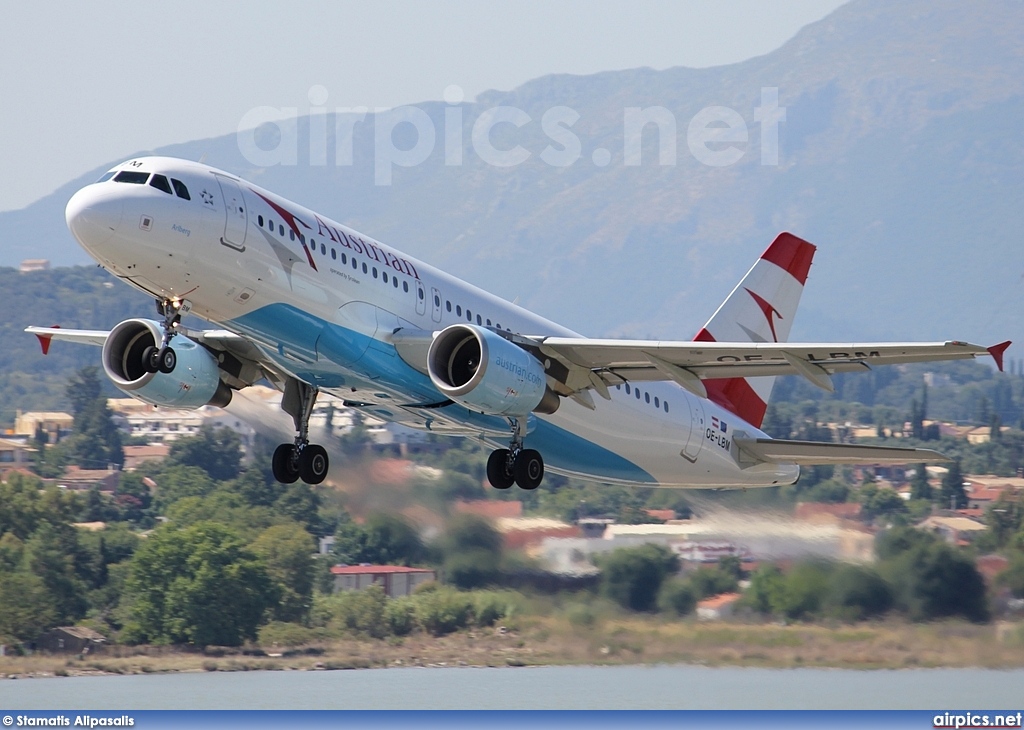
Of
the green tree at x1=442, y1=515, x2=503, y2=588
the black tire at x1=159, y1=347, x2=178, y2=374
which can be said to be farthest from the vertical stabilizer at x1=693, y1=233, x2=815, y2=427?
the black tire at x1=159, y1=347, x2=178, y2=374

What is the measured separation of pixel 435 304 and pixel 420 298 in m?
0.41

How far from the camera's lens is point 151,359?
26.1 m

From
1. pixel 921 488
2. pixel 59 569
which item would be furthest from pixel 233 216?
pixel 921 488

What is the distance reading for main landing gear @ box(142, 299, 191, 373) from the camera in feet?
82.0

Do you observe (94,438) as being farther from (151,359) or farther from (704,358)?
(704,358)

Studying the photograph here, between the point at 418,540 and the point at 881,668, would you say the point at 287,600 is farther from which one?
the point at 881,668

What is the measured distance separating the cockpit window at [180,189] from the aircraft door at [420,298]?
16.2ft

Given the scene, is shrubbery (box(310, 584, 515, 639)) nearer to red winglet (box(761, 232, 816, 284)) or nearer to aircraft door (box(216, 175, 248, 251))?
red winglet (box(761, 232, 816, 284))

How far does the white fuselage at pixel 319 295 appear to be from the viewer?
24.0m

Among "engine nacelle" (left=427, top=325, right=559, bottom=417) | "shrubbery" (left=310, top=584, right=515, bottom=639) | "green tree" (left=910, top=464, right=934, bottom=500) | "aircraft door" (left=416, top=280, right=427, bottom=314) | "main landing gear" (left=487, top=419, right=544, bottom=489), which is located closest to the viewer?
"engine nacelle" (left=427, top=325, right=559, bottom=417)

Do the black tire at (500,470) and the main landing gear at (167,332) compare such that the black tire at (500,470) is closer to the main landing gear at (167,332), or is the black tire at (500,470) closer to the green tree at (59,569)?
the main landing gear at (167,332)

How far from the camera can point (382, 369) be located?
27031 millimetres

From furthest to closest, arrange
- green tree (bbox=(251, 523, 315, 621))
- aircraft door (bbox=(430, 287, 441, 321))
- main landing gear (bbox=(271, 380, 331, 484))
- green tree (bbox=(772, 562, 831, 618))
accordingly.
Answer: green tree (bbox=(251, 523, 315, 621)) < green tree (bbox=(772, 562, 831, 618)) < main landing gear (bbox=(271, 380, 331, 484)) < aircraft door (bbox=(430, 287, 441, 321))

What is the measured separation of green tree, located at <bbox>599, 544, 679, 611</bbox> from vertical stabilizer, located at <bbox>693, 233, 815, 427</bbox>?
247 inches
